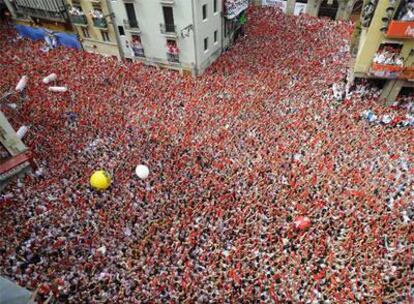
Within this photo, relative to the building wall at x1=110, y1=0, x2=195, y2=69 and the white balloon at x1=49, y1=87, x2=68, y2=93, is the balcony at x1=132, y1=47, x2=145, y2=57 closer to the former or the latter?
the building wall at x1=110, y1=0, x2=195, y2=69

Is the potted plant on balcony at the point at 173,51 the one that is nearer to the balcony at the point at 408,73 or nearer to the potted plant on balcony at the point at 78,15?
the potted plant on balcony at the point at 78,15

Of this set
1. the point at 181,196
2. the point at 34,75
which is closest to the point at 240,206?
the point at 181,196

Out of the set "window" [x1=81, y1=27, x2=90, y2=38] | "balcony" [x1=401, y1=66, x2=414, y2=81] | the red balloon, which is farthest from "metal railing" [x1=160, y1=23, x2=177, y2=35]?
the red balloon

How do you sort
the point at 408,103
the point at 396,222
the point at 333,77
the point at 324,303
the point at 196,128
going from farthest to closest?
the point at 333,77 < the point at 408,103 < the point at 196,128 < the point at 396,222 < the point at 324,303

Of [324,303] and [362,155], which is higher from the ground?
[362,155]

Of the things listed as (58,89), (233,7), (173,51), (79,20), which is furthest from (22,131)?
(233,7)

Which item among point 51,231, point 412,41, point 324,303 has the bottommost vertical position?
A: point 324,303

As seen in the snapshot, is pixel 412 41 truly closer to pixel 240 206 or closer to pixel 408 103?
pixel 408 103

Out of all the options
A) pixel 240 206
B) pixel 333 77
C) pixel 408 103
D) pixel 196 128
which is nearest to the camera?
pixel 240 206
